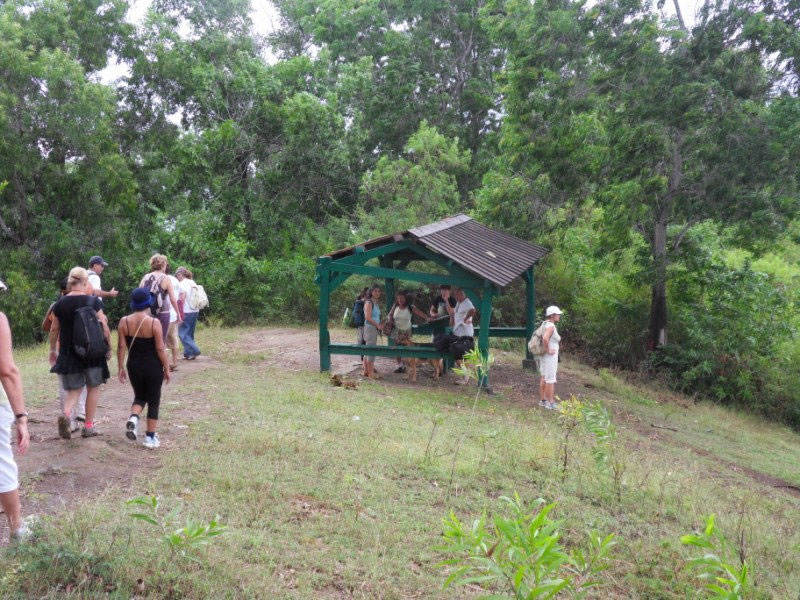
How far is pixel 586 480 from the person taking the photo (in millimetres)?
6941

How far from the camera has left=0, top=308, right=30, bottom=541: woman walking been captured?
3.98 metres

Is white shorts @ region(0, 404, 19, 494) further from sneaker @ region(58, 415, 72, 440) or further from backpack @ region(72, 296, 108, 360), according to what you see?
sneaker @ region(58, 415, 72, 440)

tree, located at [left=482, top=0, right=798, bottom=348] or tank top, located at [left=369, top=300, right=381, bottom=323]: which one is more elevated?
tree, located at [left=482, top=0, right=798, bottom=348]

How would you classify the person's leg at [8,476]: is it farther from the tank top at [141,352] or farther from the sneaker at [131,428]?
the sneaker at [131,428]

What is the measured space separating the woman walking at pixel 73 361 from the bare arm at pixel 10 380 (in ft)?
7.38

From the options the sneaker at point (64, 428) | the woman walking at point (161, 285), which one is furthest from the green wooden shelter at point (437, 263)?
the sneaker at point (64, 428)

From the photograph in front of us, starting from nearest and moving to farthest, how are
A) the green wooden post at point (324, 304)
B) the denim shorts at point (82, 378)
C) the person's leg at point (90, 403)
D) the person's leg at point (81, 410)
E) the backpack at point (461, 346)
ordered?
the denim shorts at point (82, 378)
the person's leg at point (90, 403)
the person's leg at point (81, 410)
the backpack at point (461, 346)
the green wooden post at point (324, 304)

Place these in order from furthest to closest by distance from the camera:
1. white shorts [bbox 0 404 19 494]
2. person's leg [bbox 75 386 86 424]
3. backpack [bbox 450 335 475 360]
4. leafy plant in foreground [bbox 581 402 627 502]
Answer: backpack [bbox 450 335 475 360]
person's leg [bbox 75 386 86 424]
leafy plant in foreground [bbox 581 402 627 502]
white shorts [bbox 0 404 19 494]

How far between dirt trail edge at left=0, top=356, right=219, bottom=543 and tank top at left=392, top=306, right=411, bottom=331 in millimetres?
4653

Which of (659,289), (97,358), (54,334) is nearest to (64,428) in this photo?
(97,358)

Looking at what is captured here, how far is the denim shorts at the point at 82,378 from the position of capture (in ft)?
21.2

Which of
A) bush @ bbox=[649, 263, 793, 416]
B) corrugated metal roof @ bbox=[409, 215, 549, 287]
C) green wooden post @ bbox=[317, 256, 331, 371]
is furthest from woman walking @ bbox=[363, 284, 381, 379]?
bush @ bbox=[649, 263, 793, 416]

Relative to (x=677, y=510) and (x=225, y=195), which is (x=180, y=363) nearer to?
(x=677, y=510)

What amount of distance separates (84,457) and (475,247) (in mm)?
8448
